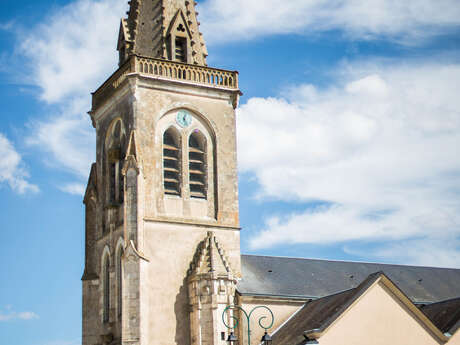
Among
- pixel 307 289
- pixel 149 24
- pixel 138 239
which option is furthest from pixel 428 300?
pixel 149 24

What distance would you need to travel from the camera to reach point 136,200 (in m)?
34.8

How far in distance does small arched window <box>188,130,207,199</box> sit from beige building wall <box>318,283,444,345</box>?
9.20 m

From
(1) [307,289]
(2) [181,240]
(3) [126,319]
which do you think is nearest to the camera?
(3) [126,319]

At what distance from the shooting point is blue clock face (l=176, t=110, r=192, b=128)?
37.6 meters

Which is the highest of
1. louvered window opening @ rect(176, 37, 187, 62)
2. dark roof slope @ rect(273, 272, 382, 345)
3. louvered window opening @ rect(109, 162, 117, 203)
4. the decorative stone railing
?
louvered window opening @ rect(176, 37, 187, 62)

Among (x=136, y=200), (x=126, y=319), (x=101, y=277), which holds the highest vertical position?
(x=136, y=200)

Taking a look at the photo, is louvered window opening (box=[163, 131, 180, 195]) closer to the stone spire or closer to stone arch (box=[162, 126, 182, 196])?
stone arch (box=[162, 126, 182, 196])

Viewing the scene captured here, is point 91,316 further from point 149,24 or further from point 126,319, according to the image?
point 149,24

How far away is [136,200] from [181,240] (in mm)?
2648

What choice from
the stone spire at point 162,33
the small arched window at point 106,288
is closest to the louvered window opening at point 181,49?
the stone spire at point 162,33

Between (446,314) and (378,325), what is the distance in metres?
4.82

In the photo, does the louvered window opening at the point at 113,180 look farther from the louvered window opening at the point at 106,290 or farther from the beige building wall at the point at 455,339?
the beige building wall at the point at 455,339

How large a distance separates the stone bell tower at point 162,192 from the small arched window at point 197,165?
44 millimetres

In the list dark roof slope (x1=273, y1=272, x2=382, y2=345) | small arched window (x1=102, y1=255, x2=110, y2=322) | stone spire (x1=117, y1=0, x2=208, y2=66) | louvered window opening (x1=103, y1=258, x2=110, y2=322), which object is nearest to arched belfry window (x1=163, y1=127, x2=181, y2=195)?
stone spire (x1=117, y1=0, x2=208, y2=66)
